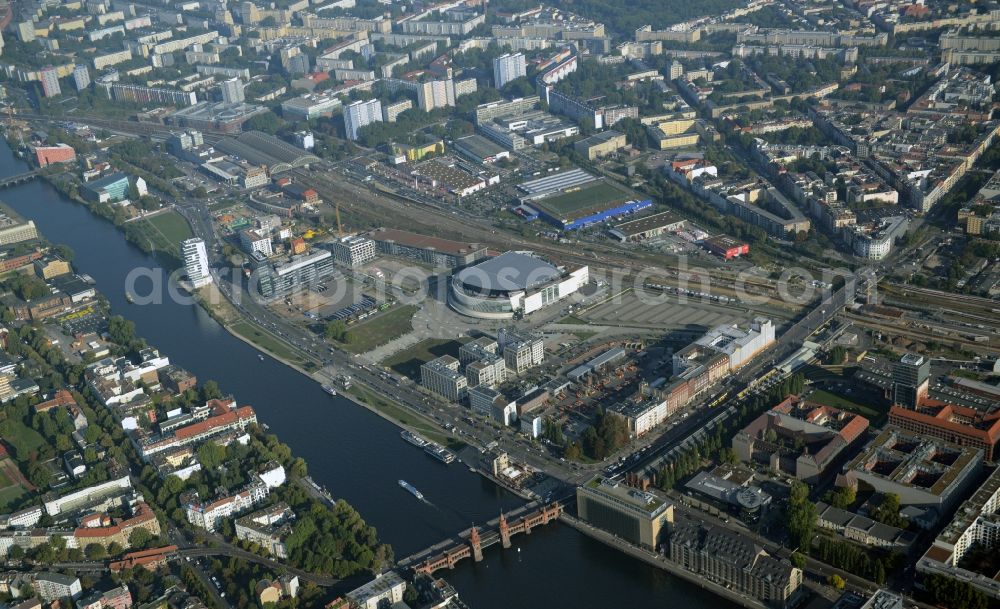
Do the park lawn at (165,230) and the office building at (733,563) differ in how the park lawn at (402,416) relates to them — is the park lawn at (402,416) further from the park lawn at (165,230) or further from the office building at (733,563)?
the park lawn at (165,230)

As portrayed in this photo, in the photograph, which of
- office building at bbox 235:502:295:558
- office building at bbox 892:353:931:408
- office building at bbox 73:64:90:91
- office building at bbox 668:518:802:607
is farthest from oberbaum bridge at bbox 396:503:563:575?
office building at bbox 73:64:90:91

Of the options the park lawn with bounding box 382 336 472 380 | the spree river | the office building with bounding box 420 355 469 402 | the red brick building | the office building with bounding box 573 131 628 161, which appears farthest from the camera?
the red brick building

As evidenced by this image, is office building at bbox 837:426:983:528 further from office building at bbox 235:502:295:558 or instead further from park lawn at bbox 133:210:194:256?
park lawn at bbox 133:210:194:256

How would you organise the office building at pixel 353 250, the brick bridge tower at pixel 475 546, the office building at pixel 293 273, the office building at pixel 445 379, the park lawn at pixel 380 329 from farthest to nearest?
the office building at pixel 353 250, the office building at pixel 293 273, the park lawn at pixel 380 329, the office building at pixel 445 379, the brick bridge tower at pixel 475 546

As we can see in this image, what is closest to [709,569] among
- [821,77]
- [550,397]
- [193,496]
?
[550,397]

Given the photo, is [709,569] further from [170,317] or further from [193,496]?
[170,317]

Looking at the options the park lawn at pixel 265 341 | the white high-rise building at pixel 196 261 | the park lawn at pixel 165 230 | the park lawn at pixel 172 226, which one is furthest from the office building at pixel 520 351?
the park lawn at pixel 172 226

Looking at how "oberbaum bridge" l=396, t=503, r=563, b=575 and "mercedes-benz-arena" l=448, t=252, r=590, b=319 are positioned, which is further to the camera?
"mercedes-benz-arena" l=448, t=252, r=590, b=319
